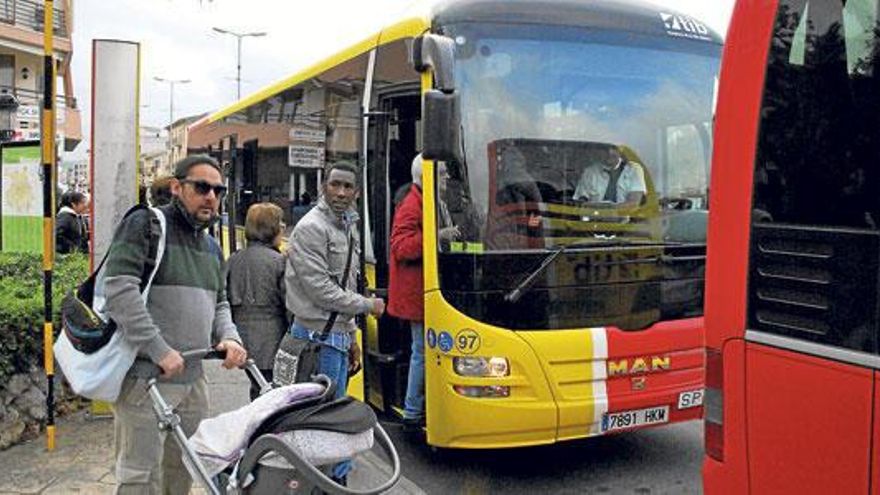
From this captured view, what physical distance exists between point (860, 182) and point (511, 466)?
377 cm

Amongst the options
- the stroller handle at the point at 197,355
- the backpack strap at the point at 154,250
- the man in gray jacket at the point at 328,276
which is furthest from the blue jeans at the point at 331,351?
the backpack strap at the point at 154,250

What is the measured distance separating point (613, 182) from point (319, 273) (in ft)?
6.21

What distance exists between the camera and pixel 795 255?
8.09 ft

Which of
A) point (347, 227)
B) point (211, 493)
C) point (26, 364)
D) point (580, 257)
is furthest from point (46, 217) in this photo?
point (580, 257)

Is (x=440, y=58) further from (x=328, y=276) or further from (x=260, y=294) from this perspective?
(x=260, y=294)

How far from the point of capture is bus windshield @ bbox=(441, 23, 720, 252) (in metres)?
4.84

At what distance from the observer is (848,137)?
7.71 feet

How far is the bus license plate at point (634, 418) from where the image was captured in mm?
4914

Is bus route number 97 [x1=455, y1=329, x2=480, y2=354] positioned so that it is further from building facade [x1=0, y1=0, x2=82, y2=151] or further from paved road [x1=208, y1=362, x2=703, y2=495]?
building facade [x1=0, y1=0, x2=82, y2=151]

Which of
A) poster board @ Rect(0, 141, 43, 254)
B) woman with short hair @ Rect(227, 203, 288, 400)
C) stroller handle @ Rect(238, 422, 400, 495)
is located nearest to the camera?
stroller handle @ Rect(238, 422, 400, 495)

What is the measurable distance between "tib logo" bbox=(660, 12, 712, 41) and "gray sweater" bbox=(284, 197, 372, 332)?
98.8 inches

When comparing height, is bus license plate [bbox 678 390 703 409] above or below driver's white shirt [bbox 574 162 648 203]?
below

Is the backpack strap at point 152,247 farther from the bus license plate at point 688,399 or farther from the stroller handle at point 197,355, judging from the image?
the bus license plate at point 688,399

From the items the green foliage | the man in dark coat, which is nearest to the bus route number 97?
the green foliage
